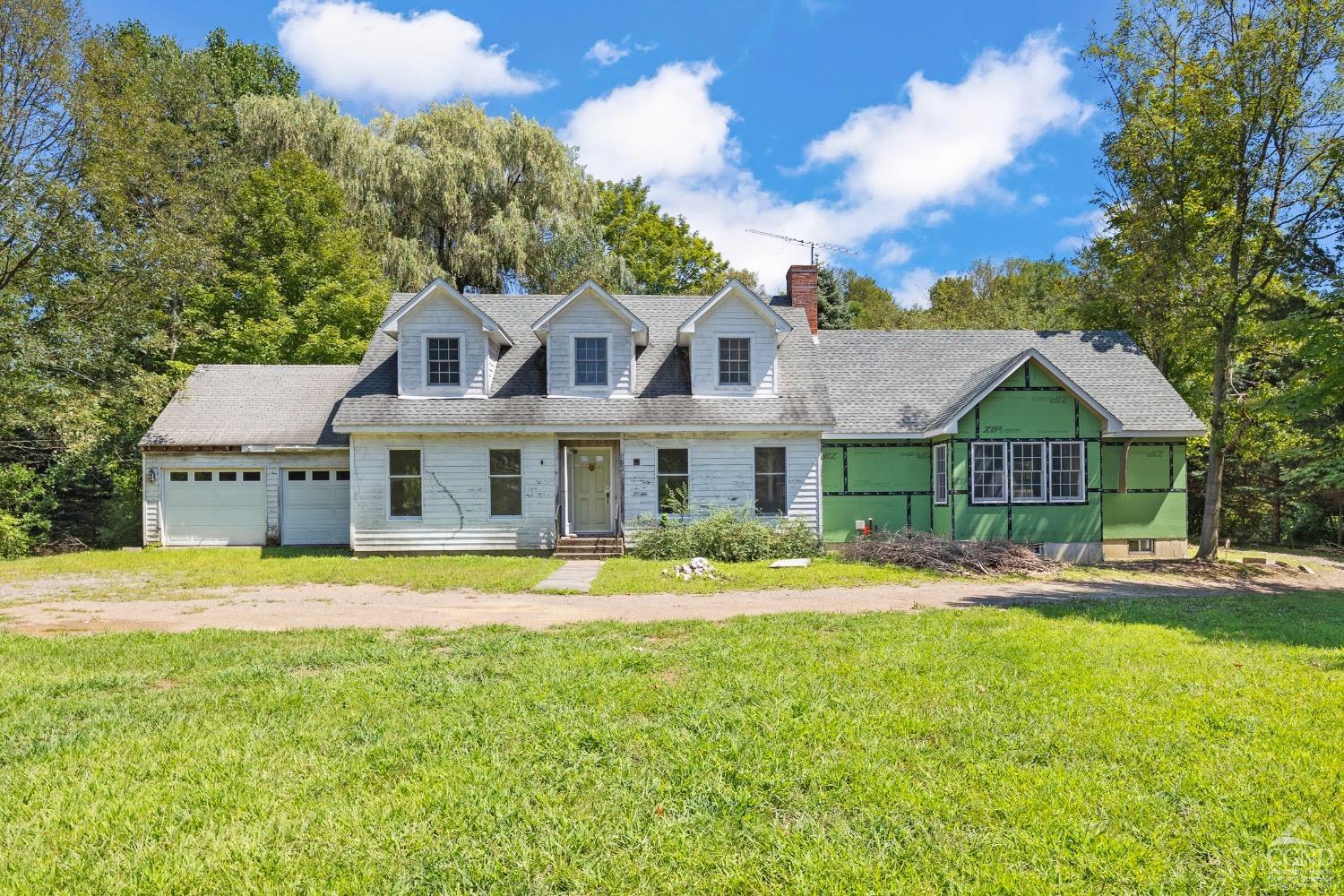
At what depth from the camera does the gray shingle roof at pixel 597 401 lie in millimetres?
16609

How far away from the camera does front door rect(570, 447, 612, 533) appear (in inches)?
702

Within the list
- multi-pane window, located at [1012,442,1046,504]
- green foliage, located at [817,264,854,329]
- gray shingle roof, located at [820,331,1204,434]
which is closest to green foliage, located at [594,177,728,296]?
green foliage, located at [817,264,854,329]

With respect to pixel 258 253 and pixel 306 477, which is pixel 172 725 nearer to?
pixel 306 477

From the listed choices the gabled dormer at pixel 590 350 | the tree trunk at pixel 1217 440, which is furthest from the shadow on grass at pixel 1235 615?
the gabled dormer at pixel 590 350

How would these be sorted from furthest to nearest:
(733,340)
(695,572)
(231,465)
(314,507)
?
(314,507) < (231,465) < (733,340) < (695,572)

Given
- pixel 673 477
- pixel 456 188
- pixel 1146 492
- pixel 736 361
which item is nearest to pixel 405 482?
pixel 673 477

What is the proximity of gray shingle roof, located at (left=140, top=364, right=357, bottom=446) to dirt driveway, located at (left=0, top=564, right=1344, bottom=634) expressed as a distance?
6.82m

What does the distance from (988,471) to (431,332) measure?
13727mm

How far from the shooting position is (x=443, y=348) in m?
17.4

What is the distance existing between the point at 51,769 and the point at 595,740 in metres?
3.37

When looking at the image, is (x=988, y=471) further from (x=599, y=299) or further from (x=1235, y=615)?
(x=599, y=299)

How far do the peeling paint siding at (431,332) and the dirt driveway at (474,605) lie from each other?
6051 millimetres

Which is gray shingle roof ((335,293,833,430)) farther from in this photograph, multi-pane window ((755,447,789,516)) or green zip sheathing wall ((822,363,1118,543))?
green zip sheathing wall ((822,363,1118,543))

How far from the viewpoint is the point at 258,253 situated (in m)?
24.9
